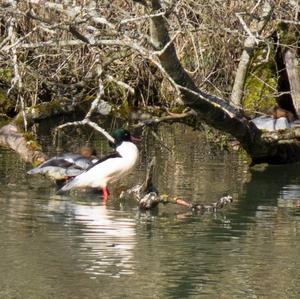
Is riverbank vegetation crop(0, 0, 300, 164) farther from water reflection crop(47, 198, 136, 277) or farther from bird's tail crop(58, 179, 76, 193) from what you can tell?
water reflection crop(47, 198, 136, 277)

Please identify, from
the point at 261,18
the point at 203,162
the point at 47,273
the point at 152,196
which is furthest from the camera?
the point at 203,162

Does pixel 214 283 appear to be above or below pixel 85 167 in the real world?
below

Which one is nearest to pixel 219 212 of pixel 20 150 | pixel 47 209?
pixel 47 209

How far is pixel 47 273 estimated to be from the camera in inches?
279

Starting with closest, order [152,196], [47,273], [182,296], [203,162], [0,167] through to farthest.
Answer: [182,296] → [47,273] → [152,196] → [0,167] → [203,162]

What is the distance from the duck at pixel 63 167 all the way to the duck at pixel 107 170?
0.54 feet

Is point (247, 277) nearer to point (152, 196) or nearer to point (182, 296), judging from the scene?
point (182, 296)

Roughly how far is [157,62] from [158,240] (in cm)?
179

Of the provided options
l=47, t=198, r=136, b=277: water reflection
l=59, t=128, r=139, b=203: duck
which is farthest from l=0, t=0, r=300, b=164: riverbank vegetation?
l=47, t=198, r=136, b=277: water reflection

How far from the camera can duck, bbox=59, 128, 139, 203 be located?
10.6m

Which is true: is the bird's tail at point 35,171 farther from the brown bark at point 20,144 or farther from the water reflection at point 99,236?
the water reflection at point 99,236

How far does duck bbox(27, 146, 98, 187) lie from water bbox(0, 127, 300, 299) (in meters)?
0.18

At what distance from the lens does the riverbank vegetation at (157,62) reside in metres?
9.45

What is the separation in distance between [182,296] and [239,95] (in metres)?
4.91
